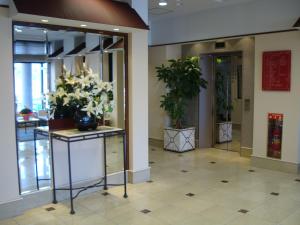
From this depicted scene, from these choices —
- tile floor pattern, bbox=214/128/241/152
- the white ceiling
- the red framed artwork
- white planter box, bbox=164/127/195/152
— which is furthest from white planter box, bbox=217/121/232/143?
the white ceiling

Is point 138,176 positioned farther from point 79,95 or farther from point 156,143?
point 156,143

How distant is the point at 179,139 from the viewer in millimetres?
7848

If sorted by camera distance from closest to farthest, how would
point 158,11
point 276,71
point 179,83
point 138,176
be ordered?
point 138,176 < point 276,71 < point 158,11 < point 179,83

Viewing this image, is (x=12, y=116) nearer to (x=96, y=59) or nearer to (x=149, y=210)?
(x=96, y=59)

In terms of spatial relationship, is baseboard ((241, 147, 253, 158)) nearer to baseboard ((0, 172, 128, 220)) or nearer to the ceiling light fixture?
the ceiling light fixture

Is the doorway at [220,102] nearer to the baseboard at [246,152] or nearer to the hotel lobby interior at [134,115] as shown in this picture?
the hotel lobby interior at [134,115]

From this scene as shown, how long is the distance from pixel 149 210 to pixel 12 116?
222 centimetres

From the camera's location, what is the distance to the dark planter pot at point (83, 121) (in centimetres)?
467

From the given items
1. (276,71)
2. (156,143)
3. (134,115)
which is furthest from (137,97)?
(156,143)

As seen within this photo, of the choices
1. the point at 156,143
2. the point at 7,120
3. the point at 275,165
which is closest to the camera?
the point at 7,120

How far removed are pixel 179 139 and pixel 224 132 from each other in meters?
1.45

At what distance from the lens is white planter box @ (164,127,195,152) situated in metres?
7.87

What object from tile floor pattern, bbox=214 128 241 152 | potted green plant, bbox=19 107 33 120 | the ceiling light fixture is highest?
the ceiling light fixture

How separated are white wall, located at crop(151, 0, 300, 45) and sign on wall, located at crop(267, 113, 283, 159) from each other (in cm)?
171
